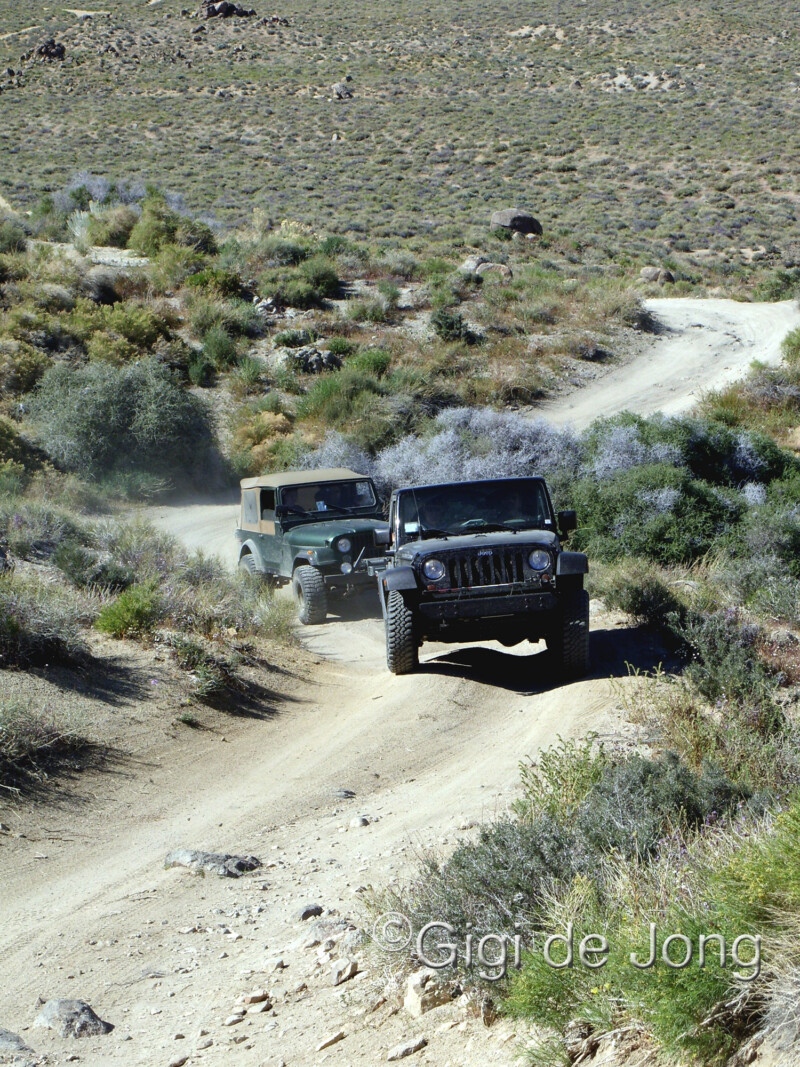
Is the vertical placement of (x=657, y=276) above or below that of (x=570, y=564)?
above

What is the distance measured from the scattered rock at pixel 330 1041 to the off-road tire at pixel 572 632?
18.6 ft

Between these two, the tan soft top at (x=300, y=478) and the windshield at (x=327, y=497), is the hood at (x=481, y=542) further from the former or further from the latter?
the tan soft top at (x=300, y=478)

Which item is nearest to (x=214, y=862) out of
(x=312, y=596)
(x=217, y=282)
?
(x=312, y=596)

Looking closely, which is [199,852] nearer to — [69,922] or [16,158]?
[69,922]

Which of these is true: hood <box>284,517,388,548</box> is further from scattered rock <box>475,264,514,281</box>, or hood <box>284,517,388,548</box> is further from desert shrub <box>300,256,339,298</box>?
scattered rock <box>475,264,514,281</box>

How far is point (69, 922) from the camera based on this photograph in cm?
484

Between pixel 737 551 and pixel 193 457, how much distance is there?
520 inches

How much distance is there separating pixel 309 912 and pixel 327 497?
909cm

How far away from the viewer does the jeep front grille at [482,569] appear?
8898mm

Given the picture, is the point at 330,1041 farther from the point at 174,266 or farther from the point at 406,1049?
the point at 174,266

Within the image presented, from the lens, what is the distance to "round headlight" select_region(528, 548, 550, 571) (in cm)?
901

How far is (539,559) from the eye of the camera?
903cm

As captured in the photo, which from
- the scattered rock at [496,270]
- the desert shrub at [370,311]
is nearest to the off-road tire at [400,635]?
the desert shrub at [370,311]

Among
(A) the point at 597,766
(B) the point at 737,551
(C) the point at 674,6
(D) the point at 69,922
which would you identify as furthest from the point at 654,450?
(C) the point at 674,6
